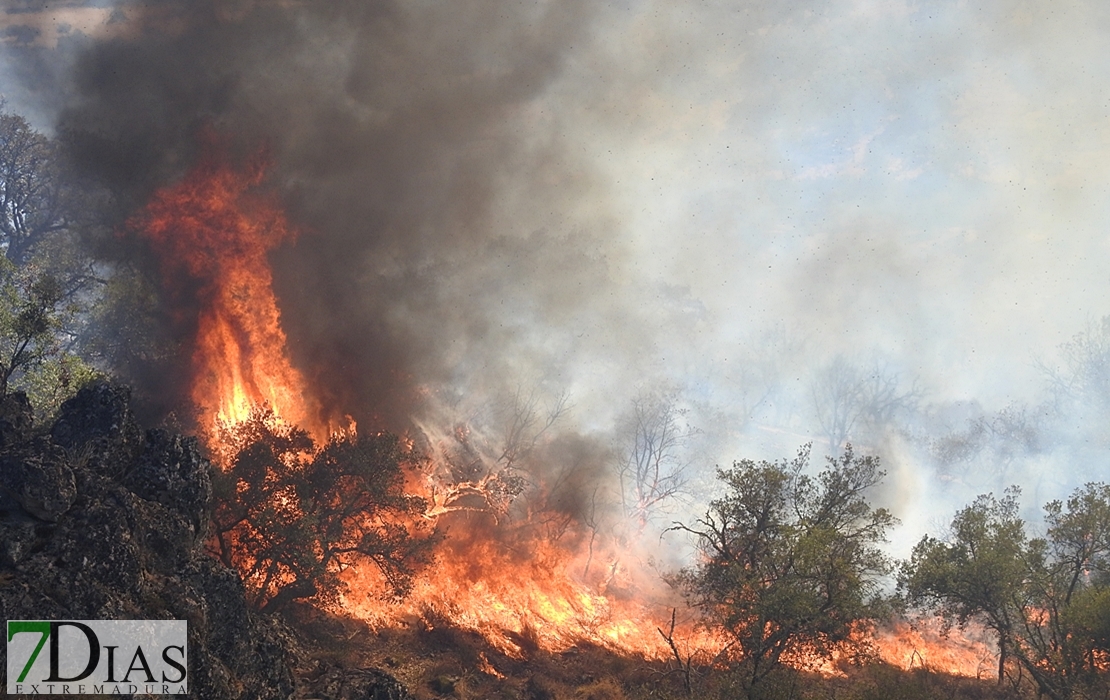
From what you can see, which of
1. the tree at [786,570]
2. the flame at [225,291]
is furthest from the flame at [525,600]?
the flame at [225,291]

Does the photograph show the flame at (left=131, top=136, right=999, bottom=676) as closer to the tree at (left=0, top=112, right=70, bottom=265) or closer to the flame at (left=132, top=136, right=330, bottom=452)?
the flame at (left=132, top=136, right=330, bottom=452)

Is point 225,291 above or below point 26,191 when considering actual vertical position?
below

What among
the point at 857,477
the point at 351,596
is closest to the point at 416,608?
the point at 351,596

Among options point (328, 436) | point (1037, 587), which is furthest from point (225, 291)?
point (1037, 587)

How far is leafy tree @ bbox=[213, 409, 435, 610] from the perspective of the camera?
29266 millimetres

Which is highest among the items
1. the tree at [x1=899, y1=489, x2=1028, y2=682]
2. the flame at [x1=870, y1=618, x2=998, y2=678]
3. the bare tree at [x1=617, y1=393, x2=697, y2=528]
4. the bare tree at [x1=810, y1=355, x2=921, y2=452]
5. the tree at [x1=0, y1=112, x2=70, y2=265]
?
the tree at [x1=0, y1=112, x2=70, y2=265]

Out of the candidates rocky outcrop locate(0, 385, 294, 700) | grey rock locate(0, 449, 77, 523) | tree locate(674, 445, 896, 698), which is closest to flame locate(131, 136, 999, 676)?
tree locate(674, 445, 896, 698)

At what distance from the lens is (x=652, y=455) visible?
65438mm

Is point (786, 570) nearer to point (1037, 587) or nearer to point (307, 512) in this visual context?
point (1037, 587)

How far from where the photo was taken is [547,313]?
5575cm

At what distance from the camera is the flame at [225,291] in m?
38.7

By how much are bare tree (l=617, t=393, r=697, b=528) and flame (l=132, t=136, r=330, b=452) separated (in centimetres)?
3061

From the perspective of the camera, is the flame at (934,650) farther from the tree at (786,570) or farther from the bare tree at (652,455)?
the bare tree at (652,455)

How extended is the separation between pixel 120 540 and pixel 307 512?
10421 millimetres
